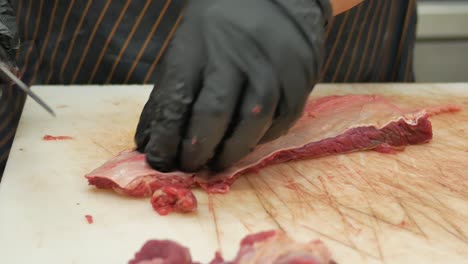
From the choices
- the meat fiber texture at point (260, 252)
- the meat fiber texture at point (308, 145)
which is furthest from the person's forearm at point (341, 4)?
the meat fiber texture at point (260, 252)

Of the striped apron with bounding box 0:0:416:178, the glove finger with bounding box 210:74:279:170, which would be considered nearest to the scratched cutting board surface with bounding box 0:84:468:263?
the glove finger with bounding box 210:74:279:170

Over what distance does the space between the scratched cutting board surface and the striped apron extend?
364 mm

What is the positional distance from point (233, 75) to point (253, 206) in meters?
0.35

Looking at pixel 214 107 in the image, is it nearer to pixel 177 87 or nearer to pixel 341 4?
pixel 177 87

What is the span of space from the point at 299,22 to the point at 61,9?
Answer: 1082mm

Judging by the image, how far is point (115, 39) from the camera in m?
2.19

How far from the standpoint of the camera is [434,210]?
4.95 feet

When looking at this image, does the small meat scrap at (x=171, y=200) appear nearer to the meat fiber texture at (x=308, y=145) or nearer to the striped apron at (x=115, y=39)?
the meat fiber texture at (x=308, y=145)

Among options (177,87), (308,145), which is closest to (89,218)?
(177,87)

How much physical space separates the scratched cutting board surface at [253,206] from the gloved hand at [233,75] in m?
0.18

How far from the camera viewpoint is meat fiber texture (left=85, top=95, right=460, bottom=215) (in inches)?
59.5

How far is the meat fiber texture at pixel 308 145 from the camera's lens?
1511 mm

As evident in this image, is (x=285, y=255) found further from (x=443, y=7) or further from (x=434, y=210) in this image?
(x=443, y=7)

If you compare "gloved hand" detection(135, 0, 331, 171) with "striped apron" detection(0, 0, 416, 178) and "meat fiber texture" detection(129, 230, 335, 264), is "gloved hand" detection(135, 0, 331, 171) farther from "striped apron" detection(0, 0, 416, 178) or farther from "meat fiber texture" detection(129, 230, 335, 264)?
"striped apron" detection(0, 0, 416, 178)
